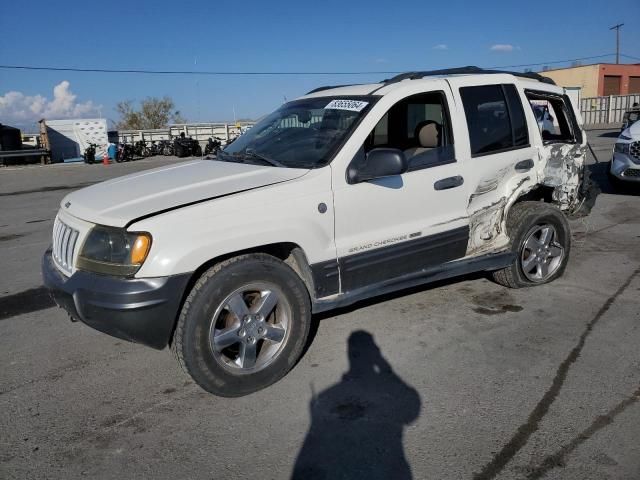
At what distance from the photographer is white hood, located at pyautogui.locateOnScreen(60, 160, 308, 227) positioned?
10.00 ft

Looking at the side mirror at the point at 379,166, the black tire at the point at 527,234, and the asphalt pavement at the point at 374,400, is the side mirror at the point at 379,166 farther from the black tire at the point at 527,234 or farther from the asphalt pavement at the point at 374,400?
the black tire at the point at 527,234

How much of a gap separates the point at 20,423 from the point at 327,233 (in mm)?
2102

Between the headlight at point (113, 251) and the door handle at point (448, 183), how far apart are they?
212 centimetres

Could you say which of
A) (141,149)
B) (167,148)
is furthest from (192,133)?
(141,149)

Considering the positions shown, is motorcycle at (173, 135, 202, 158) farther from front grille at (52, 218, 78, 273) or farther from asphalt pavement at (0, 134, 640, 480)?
front grille at (52, 218, 78, 273)

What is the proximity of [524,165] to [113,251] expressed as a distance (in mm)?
3423

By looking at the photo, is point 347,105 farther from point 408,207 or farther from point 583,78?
point 583,78

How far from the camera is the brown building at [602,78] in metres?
53.8

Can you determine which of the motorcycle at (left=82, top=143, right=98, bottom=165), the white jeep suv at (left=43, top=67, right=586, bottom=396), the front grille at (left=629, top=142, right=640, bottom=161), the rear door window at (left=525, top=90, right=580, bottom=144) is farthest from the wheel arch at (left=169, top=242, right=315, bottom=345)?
the motorcycle at (left=82, top=143, right=98, bottom=165)

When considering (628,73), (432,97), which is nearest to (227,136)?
(432,97)

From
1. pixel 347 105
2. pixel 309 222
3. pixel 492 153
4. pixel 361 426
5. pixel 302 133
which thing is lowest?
pixel 361 426

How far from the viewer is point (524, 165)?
15.0 feet

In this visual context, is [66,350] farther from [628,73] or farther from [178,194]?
[628,73]

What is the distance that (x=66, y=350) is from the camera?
3939mm
